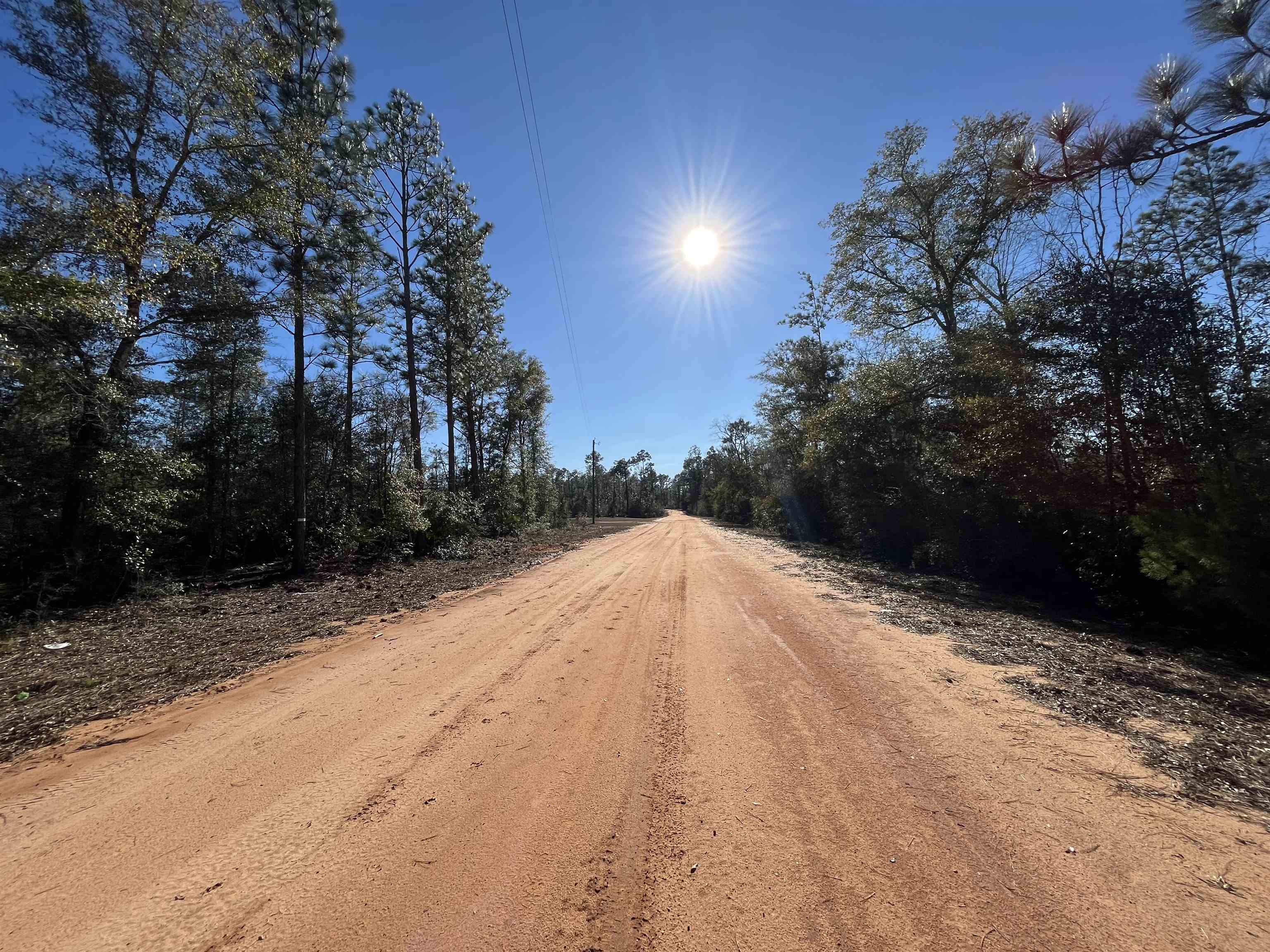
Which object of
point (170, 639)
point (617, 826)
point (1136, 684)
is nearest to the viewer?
point (617, 826)

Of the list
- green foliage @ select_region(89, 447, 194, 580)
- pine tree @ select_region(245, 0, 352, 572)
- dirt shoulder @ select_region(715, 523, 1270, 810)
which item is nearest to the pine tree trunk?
pine tree @ select_region(245, 0, 352, 572)

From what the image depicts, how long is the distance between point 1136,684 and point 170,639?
11229mm

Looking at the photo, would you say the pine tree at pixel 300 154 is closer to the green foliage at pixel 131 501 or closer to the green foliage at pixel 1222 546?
the green foliage at pixel 131 501

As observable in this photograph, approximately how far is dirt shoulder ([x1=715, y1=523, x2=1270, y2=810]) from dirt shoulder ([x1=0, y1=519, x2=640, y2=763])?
309 inches

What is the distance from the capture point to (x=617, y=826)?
2.47 m

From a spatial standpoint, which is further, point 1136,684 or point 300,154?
point 300,154

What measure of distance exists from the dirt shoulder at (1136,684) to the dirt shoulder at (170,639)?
309 inches

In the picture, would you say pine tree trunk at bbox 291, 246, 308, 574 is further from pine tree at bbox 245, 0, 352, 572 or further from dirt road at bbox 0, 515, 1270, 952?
dirt road at bbox 0, 515, 1270, 952

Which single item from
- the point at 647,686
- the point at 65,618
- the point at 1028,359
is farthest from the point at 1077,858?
the point at 65,618

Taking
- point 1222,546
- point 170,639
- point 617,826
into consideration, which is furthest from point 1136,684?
point 170,639

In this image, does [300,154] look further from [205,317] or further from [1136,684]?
[1136,684]

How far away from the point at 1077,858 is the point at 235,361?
1860cm

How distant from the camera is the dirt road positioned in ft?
6.11

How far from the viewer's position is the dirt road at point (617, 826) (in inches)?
73.3
